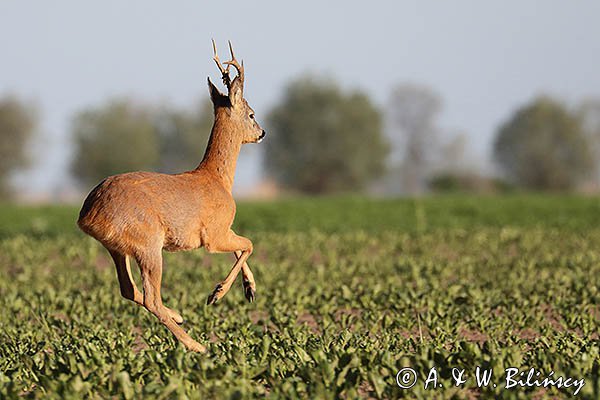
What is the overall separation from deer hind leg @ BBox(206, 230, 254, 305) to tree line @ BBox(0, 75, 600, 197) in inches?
2406

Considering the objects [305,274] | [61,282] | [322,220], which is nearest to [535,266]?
[305,274]

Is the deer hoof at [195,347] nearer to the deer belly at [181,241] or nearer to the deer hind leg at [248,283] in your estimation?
the deer belly at [181,241]

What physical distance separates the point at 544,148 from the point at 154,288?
71222mm

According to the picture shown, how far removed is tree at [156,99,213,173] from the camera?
77.4 meters

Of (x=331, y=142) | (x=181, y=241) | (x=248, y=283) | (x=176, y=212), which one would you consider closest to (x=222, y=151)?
(x=176, y=212)

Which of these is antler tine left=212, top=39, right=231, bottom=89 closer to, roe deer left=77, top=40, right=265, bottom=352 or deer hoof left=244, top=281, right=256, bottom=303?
roe deer left=77, top=40, right=265, bottom=352

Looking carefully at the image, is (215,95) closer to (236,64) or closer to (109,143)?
(236,64)

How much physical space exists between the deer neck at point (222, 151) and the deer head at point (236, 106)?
4 centimetres

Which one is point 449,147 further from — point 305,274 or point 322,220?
point 305,274

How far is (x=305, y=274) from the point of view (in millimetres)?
13695

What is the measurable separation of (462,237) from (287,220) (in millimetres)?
10202

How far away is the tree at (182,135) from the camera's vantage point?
77438 mm

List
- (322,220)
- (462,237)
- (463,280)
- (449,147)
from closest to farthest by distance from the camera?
1. (463,280)
2. (462,237)
3. (322,220)
4. (449,147)

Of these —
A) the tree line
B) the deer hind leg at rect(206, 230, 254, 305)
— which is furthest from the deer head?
the tree line
